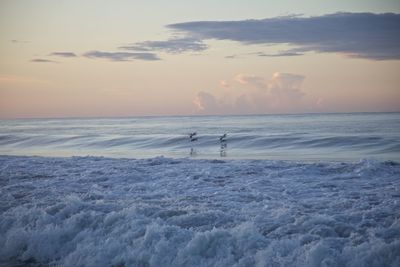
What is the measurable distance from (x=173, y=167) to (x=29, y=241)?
21.8ft

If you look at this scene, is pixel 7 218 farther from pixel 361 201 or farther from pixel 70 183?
pixel 361 201

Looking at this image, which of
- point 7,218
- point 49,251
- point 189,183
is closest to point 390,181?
point 189,183

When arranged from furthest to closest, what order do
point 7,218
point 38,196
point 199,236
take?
point 38,196 < point 7,218 < point 199,236

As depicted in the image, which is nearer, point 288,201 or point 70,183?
point 288,201

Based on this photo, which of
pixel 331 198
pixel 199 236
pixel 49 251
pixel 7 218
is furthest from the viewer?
pixel 331 198

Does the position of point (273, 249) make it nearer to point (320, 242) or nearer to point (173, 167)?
point (320, 242)

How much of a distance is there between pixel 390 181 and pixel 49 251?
804 centimetres

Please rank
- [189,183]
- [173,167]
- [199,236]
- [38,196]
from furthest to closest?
[173,167] < [189,183] < [38,196] < [199,236]

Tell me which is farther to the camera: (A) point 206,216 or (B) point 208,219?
(A) point 206,216

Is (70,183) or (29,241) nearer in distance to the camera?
(29,241)

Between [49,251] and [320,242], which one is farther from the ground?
[320,242]

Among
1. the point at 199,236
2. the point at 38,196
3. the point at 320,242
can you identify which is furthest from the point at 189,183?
the point at 320,242

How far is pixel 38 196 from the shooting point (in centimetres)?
1010

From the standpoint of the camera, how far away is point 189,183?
11148mm
